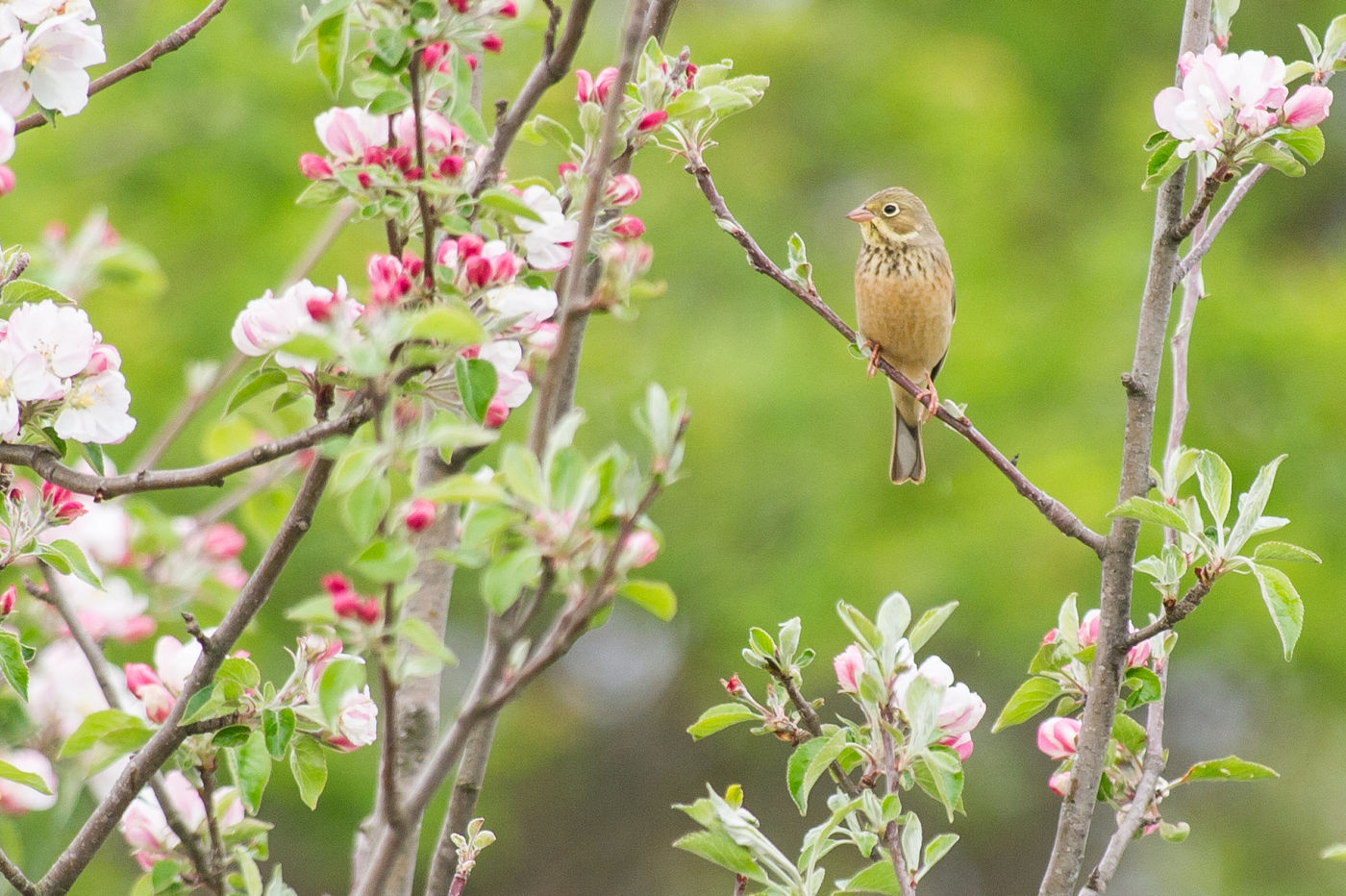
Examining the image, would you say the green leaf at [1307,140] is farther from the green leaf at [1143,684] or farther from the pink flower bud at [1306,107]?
the green leaf at [1143,684]

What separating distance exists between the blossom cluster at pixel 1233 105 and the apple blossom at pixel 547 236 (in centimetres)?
87

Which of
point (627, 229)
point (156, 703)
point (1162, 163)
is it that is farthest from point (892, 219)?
point (156, 703)

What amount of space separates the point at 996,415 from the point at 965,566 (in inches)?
41.7

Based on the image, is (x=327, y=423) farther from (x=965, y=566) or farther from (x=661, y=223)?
(x=661, y=223)

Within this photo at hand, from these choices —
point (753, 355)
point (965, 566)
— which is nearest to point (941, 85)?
point (753, 355)

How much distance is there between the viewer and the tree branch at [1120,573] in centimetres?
196

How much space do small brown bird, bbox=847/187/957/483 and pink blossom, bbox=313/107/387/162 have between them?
9.80 ft

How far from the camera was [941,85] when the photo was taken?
402 inches

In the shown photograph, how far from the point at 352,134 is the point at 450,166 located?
26cm

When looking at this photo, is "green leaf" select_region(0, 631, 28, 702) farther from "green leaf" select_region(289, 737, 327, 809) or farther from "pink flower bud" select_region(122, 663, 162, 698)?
"green leaf" select_region(289, 737, 327, 809)

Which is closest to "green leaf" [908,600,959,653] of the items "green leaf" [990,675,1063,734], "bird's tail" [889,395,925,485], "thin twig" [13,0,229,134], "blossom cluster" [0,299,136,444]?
"green leaf" [990,675,1063,734]

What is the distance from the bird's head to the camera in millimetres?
4949

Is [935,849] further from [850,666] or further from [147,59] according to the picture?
[147,59]

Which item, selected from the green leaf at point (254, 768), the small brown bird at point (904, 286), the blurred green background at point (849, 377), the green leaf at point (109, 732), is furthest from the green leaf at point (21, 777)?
the blurred green background at point (849, 377)
